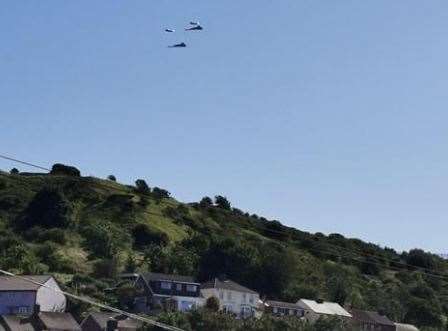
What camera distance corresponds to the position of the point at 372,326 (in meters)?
140

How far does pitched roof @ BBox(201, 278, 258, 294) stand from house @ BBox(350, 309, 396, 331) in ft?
56.1

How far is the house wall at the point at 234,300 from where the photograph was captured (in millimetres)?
129500

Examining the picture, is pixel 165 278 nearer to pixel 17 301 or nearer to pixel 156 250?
pixel 156 250

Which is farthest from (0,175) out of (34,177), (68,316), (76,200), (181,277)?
(68,316)

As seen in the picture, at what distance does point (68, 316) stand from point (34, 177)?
247 feet

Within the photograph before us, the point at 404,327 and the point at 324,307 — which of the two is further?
the point at 404,327

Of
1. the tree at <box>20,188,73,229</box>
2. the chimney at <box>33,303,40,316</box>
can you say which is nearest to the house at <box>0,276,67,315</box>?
the chimney at <box>33,303,40,316</box>

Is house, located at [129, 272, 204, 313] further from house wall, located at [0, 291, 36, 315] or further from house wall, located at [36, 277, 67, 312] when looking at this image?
house wall, located at [0, 291, 36, 315]

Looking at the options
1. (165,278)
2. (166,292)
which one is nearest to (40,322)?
(166,292)

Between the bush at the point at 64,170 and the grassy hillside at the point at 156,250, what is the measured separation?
2500 millimetres

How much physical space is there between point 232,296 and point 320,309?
47.3ft

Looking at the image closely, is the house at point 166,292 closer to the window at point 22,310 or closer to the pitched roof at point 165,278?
the pitched roof at point 165,278

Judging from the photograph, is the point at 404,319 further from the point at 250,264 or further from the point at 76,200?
the point at 76,200

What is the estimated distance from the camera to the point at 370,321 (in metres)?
141
